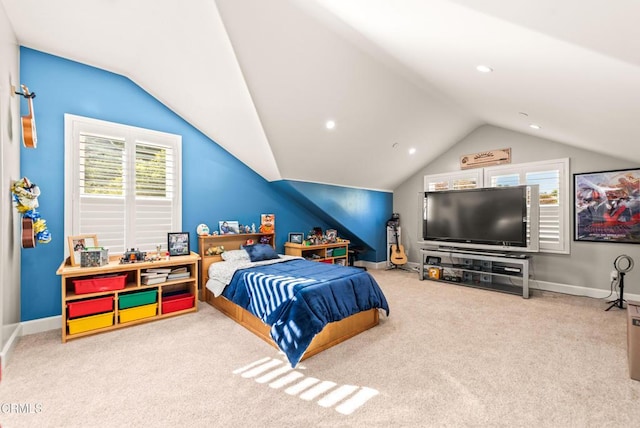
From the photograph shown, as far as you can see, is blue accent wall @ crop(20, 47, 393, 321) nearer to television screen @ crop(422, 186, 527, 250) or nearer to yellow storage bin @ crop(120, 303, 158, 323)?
yellow storage bin @ crop(120, 303, 158, 323)

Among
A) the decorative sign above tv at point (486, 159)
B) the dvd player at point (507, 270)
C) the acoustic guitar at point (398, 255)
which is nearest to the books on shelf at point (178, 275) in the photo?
the acoustic guitar at point (398, 255)

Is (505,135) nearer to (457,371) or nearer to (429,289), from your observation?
(429,289)

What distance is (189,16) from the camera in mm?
2607

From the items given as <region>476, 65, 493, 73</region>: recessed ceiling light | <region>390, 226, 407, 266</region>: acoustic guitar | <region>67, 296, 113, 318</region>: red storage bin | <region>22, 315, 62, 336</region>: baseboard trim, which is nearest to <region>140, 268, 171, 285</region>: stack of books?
<region>67, 296, 113, 318</region>: red storage bin

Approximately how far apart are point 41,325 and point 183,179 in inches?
87.6

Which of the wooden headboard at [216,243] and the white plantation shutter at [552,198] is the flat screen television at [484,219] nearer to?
the white plantation shutter at [552,198]

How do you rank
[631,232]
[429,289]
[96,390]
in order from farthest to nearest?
1. [429,289]
2. [631,232]
3. [96,390]

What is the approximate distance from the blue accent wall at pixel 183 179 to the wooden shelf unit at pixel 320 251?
274 mm

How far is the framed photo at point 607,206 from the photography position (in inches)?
163

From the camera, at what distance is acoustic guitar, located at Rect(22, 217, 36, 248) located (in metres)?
2.74

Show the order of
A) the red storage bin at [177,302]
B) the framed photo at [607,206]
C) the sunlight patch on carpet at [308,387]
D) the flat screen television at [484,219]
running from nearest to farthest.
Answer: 1. the sunlight patch on carpet at [308,387]
2. the red storage bin at [177,302]
3. the framed photo at [607,206]
4. the flat screen television at [484,219]

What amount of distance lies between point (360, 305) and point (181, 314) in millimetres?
2246

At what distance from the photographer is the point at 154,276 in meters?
3.47

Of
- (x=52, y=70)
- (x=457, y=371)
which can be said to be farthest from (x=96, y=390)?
(x=52, y=70)
